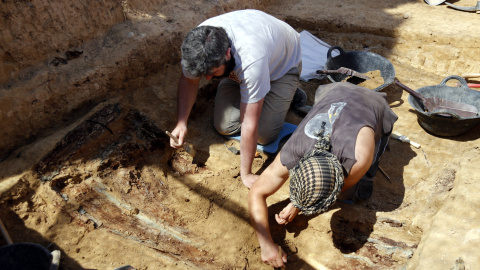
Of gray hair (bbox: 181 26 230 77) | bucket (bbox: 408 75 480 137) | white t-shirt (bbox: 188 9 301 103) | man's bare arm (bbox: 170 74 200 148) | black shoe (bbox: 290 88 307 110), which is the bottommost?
black shoe (bbox: 290 88 307 110)

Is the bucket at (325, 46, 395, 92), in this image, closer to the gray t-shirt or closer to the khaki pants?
the khaki pants

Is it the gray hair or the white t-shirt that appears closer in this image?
the gray hair

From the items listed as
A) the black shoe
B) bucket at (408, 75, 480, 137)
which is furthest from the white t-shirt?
bucket at (408, 75, 480, 137)

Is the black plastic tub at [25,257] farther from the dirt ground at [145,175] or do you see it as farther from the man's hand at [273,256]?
the man's hand at [273,256]

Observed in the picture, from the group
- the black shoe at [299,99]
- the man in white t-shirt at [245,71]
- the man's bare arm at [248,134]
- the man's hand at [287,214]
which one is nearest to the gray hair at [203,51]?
the man in white t-shirt at [245,71]

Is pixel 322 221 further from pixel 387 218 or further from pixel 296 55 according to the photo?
pixel 296 55

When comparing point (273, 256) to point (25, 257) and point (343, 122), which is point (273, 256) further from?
point (25, 257)

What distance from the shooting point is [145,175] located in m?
3.00

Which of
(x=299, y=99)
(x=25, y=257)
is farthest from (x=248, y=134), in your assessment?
(x=25, y=257)

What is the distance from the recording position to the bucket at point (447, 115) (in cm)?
335

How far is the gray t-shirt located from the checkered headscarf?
153 millimetres

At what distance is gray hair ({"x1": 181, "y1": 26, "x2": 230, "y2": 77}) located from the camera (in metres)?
2.39

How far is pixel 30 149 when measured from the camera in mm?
2635

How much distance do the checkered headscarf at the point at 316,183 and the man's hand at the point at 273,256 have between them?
0.47 m
